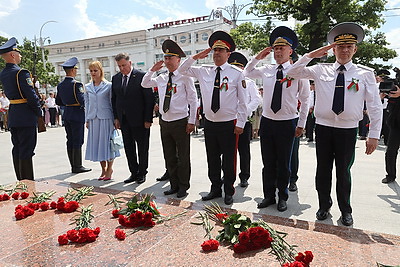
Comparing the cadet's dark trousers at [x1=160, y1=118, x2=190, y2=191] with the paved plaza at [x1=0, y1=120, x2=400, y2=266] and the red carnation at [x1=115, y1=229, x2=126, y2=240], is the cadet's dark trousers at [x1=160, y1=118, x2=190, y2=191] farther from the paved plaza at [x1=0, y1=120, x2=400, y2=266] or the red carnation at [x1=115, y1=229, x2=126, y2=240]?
the red carnation at [x1=115, y1=229, x2=126, y2=240]

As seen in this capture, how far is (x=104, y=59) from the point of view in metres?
54.8

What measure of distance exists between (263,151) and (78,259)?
7.87 feet

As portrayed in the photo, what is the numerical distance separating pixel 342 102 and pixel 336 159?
24.9 inches

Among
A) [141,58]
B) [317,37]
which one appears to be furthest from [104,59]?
[317,37]

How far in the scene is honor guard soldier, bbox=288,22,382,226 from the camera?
3.02m

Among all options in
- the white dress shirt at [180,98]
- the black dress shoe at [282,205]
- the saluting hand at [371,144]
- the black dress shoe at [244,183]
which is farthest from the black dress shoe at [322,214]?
the white dress shirt at [180,98]

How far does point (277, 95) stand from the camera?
11.8ft

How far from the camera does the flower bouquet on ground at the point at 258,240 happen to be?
1.98m

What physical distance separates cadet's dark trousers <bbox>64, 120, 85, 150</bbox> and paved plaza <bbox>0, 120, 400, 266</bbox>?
0.60 metres

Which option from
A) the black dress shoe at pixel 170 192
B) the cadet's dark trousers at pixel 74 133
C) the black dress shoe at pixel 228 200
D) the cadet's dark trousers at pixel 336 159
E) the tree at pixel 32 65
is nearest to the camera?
the cadet's dark trousers at pixel 336 159

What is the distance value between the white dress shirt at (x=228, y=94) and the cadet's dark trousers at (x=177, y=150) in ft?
1.79

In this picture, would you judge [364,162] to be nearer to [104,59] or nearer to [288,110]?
[288,110]

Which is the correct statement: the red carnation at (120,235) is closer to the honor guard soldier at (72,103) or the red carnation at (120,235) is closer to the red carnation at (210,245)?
the red carnation at (210,245)

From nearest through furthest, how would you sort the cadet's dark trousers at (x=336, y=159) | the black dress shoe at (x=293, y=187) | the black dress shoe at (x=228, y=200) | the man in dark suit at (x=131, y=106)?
the cadet's dark trousers at (x=336, y=159) < the black dress shoe at (x=228, y=200) < the black dress shoe at (x=293, y=187) < the man in dark suit at (x=131, y=106)
